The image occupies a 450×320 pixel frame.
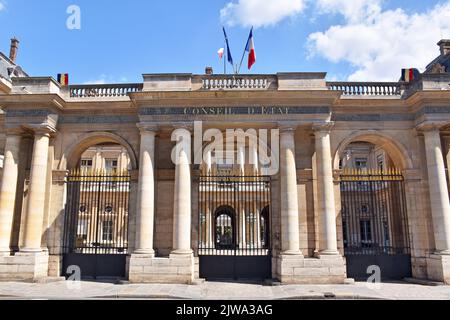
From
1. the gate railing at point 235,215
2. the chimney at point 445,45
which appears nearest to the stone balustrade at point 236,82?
the gate railing at point 235,215

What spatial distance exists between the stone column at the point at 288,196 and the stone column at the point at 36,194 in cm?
885

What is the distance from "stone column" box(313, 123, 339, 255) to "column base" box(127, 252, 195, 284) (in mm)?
4694

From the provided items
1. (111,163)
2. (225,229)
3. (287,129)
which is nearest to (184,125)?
(287,129)

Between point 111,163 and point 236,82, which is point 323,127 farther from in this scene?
point 111,163

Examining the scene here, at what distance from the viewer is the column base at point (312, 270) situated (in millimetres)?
12016

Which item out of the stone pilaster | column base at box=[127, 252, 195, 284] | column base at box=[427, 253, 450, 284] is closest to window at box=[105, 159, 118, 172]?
the stone pilaster

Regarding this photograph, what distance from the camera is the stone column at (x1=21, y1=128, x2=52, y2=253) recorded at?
12.8 meters

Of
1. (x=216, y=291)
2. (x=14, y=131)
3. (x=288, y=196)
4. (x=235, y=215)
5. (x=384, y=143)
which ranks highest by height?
(x=14, y=131)

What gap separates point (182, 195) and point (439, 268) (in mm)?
9211

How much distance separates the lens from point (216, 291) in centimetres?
1103

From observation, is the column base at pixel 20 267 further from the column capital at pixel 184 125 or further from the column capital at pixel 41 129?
the column capital at pixel 184 125

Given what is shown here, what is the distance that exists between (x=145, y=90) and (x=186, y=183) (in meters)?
3.99
